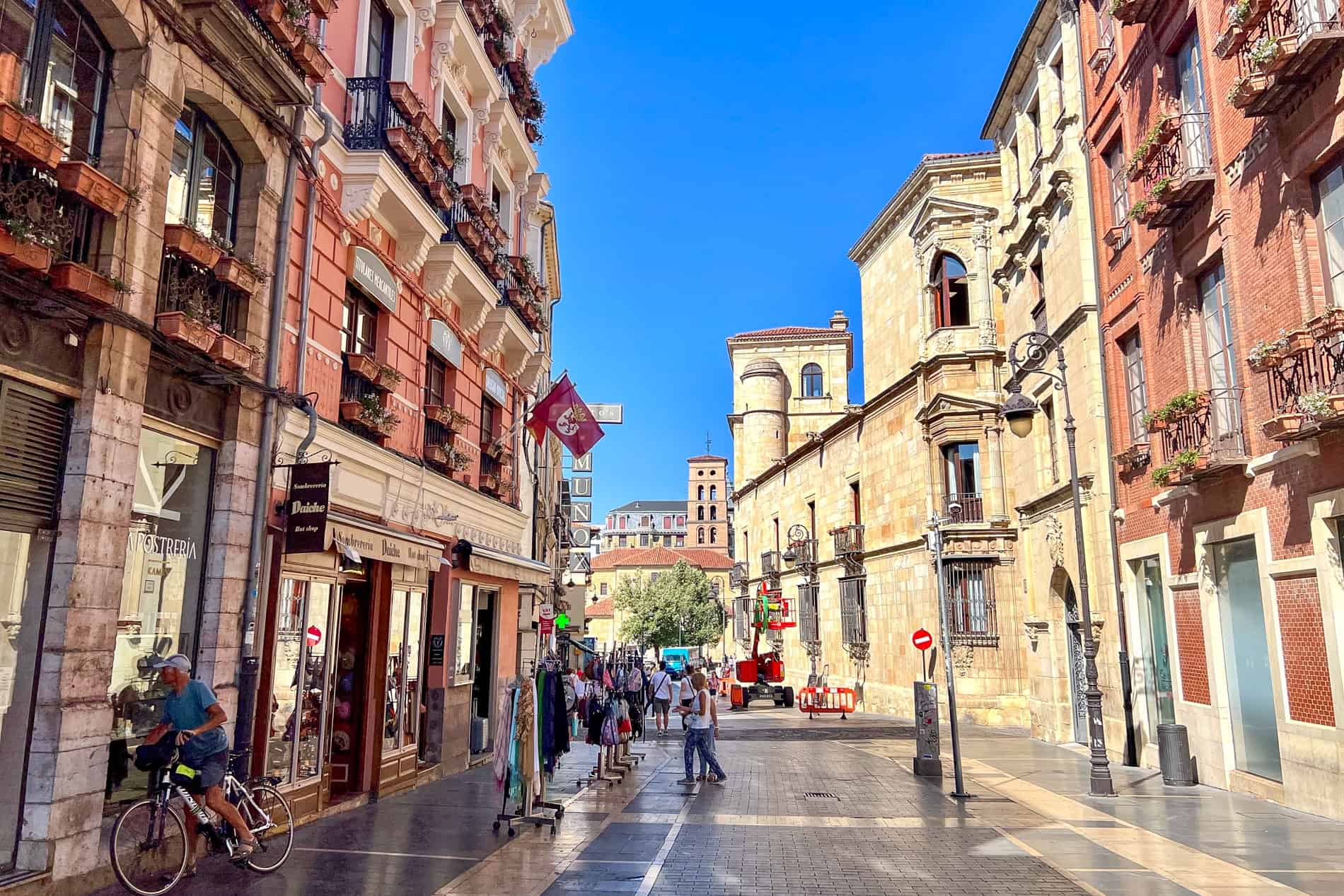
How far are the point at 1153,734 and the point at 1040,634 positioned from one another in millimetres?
5719

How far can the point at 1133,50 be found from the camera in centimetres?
1566

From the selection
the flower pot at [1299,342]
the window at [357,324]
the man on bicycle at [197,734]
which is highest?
the window at [357,324]

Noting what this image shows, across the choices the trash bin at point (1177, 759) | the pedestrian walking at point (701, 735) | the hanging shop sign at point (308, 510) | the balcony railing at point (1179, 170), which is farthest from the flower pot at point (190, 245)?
the trash bin at point (1177, 759)

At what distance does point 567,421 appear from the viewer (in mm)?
16125

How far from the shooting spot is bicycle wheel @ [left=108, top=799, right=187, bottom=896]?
6.52 meters

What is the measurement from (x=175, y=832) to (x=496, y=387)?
10931 millimetres

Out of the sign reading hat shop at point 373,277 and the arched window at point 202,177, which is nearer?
the arched window at point 202,177

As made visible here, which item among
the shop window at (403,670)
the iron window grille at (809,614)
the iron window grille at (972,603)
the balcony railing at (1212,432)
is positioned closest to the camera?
the balcony railing at (1212,432)

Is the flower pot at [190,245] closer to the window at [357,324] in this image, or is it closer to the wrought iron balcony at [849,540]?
the window at [357,324]

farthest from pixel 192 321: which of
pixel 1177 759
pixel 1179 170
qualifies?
pixel 1177 759

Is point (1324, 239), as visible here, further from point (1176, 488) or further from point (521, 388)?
point (521, 388)

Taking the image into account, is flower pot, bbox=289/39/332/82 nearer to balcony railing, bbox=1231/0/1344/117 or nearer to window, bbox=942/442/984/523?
balcony railing, bbox=1231/0/1344/117

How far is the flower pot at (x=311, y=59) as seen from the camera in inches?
368

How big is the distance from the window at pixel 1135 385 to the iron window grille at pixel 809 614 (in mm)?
23577
